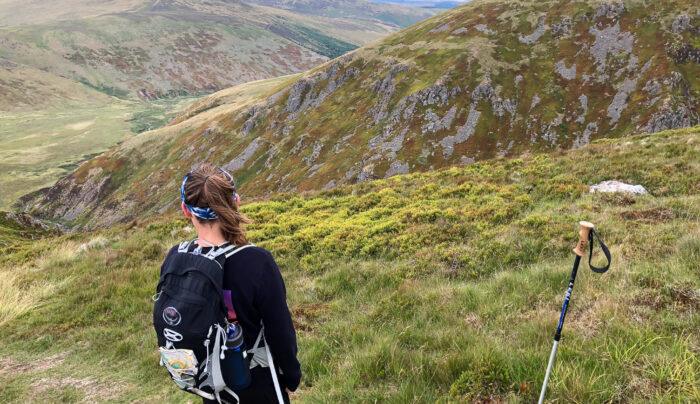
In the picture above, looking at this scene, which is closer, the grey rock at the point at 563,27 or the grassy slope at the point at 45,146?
the grey rock at the point at 563,27

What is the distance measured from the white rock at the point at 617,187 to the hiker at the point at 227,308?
1375 centimetres

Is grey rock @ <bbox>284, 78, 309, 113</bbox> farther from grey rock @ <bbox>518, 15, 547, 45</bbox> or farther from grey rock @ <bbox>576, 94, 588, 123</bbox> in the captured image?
grey rock @ <bbox>576, 94, 588, 123</bbox>

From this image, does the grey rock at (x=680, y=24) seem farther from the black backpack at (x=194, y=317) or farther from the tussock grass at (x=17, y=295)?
the tussock grass at (x=17, y=295)

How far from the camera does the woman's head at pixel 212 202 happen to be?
3.37 meters

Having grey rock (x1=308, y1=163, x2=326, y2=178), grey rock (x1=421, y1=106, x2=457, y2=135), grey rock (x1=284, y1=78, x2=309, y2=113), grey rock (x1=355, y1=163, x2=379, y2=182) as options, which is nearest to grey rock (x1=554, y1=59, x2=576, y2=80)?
grey rock (x1=421, y1=106, x2=457, y2=135)

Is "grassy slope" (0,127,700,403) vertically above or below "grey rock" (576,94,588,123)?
below

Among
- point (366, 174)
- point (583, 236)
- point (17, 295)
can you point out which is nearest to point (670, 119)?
point (366, 174)

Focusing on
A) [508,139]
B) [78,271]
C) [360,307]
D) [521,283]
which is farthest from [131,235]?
[508,139]

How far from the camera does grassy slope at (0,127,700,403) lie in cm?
416

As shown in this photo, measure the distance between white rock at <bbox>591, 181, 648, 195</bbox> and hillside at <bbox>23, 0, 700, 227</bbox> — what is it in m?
51.1

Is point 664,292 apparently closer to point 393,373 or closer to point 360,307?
point 393,373

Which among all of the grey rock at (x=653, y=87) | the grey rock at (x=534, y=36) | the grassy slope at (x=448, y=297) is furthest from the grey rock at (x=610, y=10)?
the grassy slope at (x=448, y=297)

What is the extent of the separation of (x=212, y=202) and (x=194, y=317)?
42.5 inches

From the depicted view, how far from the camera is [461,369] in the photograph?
4496 millimetres
